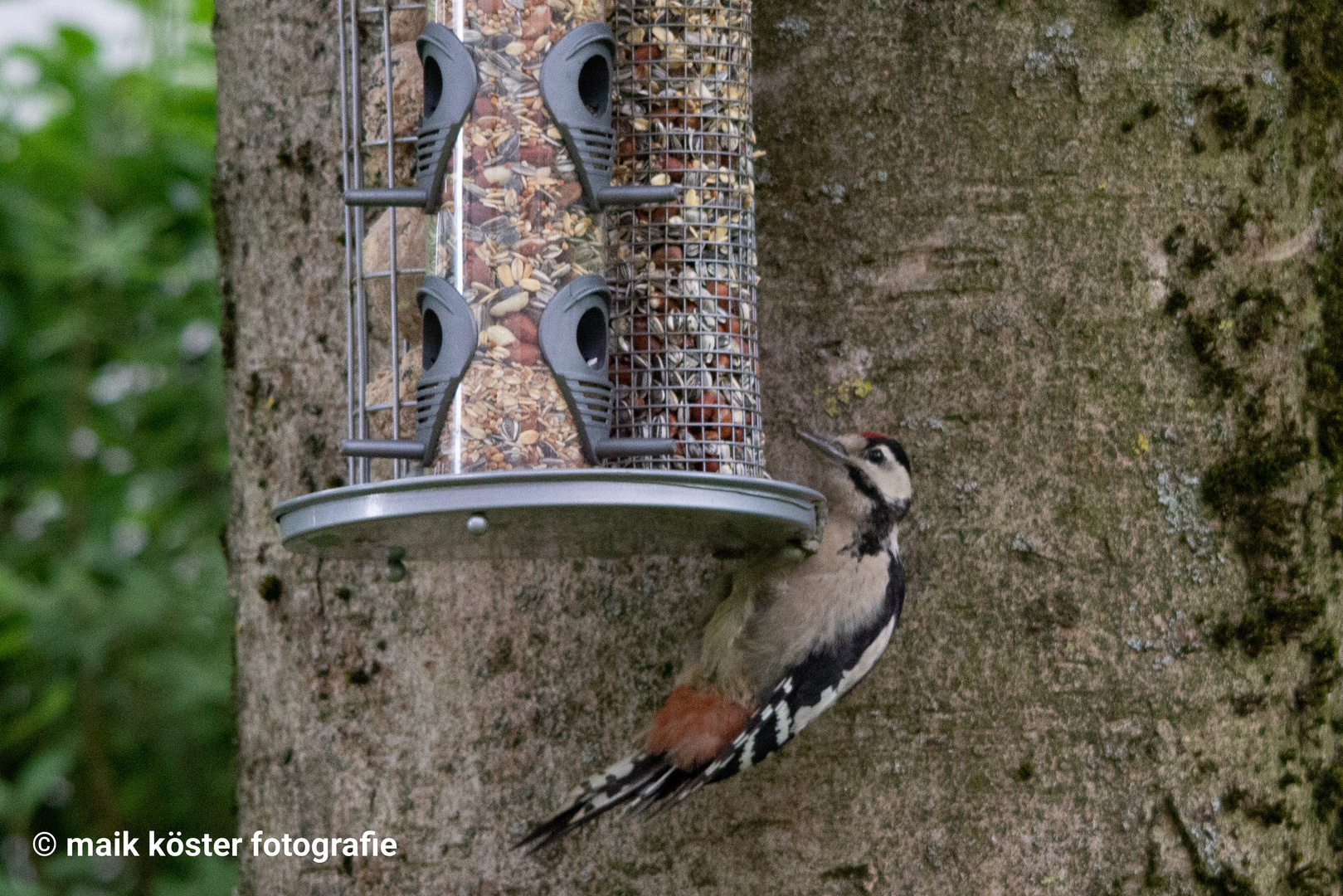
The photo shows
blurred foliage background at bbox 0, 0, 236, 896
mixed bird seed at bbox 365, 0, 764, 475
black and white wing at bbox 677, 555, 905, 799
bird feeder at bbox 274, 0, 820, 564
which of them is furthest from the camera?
blurred foliage background at bbox 0, 0, 236, 896

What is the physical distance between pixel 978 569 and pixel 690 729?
1.81 ft

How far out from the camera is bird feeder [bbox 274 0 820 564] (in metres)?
1.79

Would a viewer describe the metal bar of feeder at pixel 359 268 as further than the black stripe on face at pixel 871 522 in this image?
No

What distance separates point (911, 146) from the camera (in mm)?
2383

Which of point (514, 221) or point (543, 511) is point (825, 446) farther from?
point (543, 511)

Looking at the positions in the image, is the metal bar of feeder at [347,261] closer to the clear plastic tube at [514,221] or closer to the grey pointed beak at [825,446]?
the clear plastic tube at [514,221]

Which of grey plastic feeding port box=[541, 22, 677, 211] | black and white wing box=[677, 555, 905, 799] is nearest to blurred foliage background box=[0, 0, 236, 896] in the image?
black and white wing box=[677, 555, 905, 799]

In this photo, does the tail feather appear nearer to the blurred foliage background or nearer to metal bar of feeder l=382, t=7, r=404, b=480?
metal bar of feeder l=382, t=7, r=404, b=480

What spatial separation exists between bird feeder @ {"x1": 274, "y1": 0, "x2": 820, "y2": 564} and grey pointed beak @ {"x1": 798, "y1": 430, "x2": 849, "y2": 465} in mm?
154

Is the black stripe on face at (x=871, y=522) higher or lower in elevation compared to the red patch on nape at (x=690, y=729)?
higher

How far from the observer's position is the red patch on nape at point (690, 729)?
2250 millimetres

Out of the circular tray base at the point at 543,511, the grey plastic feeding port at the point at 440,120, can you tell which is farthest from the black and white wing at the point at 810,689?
the grey plastic feeding port at the point at 440,120

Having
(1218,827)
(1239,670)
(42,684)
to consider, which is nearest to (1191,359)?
A: (1239,670)

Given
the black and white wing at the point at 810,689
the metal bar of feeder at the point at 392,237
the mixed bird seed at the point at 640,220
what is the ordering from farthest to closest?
the black and white wing at the point at 810,689 < the metal bar of feeder at the point at 392,237 < the mixed bird seed at the point at 640,220
